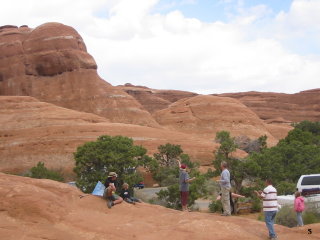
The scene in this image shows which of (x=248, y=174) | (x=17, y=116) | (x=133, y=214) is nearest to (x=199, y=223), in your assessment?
(x=133, y=214)

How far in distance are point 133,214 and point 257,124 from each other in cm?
7086

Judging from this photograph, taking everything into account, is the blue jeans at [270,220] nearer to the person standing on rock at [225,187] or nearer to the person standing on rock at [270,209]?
the person standing on rock at [270,209]

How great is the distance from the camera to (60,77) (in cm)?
6894

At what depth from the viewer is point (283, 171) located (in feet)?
108

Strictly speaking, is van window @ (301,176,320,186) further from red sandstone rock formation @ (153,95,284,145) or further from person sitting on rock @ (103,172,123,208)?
red sandstone rock formation @ (153,95,284,145)

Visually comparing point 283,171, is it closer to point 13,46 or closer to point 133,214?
point 133,214

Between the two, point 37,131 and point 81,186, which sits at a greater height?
point 37,131

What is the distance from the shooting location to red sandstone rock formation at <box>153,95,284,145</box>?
3079 inches

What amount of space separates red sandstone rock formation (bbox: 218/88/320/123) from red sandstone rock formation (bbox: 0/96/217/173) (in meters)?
73.9

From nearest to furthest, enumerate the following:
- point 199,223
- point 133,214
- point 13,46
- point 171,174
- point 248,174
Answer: point 199,223 → point 133,214 → point 248,174 → point 171,174 → point 13,46

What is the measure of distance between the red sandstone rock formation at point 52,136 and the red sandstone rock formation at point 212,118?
25.1m

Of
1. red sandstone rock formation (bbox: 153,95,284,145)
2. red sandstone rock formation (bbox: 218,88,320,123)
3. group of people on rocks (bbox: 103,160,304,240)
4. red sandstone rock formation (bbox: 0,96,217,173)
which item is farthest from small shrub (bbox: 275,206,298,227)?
red sandstone rock formation (bbox: 218,88,320,123)

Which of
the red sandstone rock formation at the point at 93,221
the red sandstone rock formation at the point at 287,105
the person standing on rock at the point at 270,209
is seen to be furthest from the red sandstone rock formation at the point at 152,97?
the person standing on rock at the point at 270,209

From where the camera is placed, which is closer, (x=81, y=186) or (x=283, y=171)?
(x=81, y=186)
